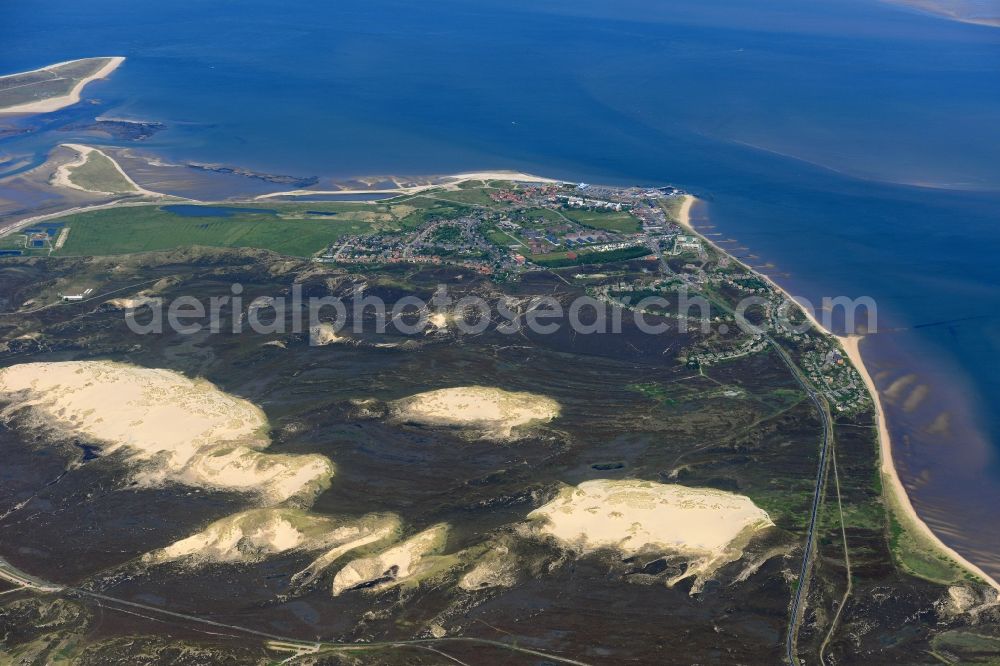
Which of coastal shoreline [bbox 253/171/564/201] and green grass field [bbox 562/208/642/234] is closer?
green grass field [bbox 562/208/642/234]

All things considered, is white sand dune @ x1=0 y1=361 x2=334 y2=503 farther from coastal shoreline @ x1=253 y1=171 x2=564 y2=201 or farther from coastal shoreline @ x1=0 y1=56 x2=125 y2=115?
coastal shoreline @ x1=0 y1=56 x2=125 y2=115

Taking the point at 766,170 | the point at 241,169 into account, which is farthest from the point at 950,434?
the point at 241,169

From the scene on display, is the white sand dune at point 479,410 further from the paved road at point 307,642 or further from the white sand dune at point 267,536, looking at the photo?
the paved road at point 307,642

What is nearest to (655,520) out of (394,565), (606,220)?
(394,565)

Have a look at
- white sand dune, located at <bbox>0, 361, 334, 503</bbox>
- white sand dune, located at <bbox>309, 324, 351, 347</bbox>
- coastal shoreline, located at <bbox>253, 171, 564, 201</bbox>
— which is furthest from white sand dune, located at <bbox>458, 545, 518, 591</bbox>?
coastal shoreline, located at <bbox>253, 171, 564, 201</bbox>

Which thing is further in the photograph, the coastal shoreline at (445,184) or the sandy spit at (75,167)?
the coastal shoreline at (445,184)

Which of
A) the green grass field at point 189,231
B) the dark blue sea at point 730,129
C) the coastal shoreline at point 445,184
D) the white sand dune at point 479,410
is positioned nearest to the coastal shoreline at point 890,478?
the dark blue sea at point 730,129

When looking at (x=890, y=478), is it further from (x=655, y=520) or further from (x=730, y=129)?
(x=730, y=129)

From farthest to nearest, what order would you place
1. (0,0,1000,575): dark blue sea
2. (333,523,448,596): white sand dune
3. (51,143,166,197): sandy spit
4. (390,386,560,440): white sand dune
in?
(51,143,166,197): sandy spit → (0,0,1000,575): dark blue sea → (390,386,560,440): white sand dune → (333,523,448,596): white sand dune
